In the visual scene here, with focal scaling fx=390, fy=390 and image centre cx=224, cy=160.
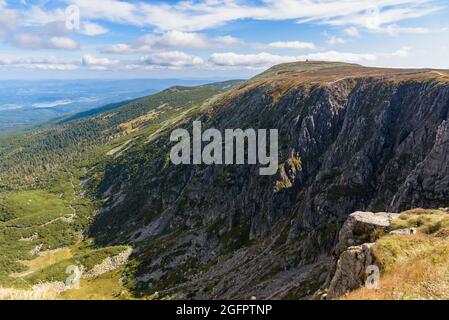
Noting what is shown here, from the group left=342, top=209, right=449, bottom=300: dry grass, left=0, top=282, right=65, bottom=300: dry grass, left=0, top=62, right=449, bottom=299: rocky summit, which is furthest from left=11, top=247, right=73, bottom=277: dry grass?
left=342, top=209, right=449, bottom=300: dry grass

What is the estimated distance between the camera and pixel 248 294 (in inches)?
3196

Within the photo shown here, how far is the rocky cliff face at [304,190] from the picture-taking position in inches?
3329

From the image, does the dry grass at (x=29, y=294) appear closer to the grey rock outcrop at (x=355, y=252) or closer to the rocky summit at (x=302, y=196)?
the grey rock outcrop at (x=355, y=252)

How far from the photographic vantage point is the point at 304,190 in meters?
120

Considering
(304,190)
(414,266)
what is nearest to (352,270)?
(414,266)

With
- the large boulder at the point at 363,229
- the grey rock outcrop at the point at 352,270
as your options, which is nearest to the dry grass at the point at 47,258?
the large boulder at the point at 363,229

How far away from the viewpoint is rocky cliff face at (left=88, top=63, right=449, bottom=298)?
8456 centimetres

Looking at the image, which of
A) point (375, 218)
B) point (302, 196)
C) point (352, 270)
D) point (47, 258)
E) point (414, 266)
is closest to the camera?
point (414, 266)

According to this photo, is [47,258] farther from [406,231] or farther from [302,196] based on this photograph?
[406,231]

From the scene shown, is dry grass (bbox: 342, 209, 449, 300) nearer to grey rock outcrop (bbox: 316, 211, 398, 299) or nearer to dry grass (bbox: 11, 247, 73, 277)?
grey rock outcrop (bbox: 316, 211, 398, 299)
